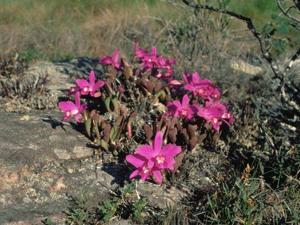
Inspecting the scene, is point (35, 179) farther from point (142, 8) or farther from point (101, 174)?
point (142, 8)

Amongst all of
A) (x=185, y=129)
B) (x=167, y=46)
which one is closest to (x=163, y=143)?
(x=185, y=129)

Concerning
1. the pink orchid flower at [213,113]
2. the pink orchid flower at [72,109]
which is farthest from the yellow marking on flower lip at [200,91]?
the pink orchid flower at [72,109]

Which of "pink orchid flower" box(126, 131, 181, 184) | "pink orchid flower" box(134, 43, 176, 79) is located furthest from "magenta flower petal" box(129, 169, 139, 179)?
"pink orchid flower" box(134, 43, 176, 79)

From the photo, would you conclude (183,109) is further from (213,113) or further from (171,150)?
(171,150)

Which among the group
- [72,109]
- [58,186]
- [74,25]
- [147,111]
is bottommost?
[74,25]

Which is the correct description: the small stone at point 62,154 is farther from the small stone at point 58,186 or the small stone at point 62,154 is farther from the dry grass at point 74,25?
the dry grass at point 74,25

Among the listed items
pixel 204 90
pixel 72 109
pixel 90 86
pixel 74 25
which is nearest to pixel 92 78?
pixel 90 86

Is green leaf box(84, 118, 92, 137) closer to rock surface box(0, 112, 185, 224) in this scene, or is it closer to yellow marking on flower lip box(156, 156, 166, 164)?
rock surface box(0, 112, 185, 224)

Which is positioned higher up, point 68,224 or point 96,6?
point 68,224
